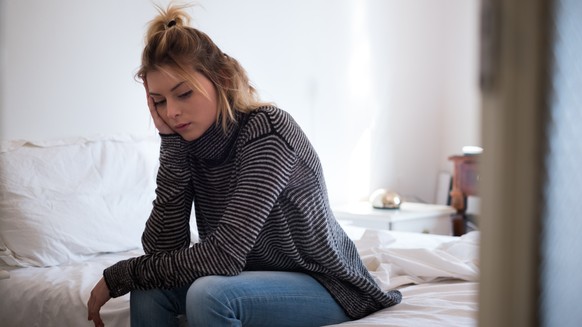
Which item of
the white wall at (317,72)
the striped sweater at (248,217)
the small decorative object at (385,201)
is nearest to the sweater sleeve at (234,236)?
the striped sweater at (248,217)

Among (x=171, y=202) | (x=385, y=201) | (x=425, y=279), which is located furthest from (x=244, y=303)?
(x=385, y=201)

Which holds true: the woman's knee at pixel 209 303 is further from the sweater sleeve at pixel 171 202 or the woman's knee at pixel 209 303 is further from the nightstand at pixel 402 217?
the nightstand at pixel 402 217

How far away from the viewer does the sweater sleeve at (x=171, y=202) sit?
55.8 inches

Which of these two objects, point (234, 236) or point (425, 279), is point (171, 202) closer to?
point (234, 236)

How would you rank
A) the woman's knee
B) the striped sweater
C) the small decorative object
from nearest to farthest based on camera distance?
the woman's knee
the striped sweater
the small decorative object

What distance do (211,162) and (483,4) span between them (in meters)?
1.08

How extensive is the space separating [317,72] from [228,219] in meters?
2.27

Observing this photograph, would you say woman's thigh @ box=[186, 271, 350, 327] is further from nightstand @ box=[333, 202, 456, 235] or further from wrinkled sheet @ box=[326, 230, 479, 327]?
nightstand @ box=[333, 202, 456, 235]

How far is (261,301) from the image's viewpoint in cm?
121

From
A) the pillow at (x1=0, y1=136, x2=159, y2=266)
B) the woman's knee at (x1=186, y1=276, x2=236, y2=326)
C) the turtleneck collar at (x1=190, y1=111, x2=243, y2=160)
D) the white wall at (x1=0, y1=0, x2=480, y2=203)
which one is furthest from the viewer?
the white wall at (x1=0, y1=0, x2=480, y2=203)

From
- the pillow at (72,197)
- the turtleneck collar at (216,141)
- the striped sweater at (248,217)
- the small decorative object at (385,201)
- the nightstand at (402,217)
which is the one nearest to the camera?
the striped sweater at (248,217)

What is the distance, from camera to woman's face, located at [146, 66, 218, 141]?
53.6 inches

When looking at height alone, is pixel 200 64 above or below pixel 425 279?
above

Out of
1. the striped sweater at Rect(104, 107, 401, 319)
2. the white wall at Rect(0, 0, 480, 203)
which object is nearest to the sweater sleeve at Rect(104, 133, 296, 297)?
the striped sweater at Rect(104, 107, 401, 319)
